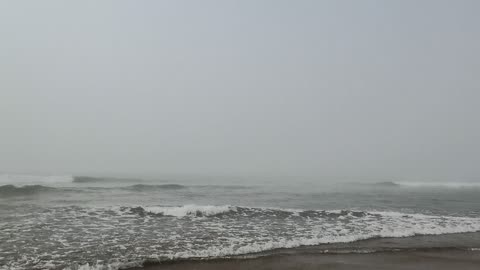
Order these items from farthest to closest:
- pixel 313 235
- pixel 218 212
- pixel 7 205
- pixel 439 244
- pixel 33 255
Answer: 1. pixel 7 205
2. pixel 218 212
3. pixel 313 235
4. pixel 439 244
5. pixel 33 255

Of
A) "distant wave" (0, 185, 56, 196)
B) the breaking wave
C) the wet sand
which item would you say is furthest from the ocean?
"distant wave" (0, 185, 56, 196)

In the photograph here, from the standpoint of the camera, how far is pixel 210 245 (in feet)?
32.7

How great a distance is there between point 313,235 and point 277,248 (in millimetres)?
2397

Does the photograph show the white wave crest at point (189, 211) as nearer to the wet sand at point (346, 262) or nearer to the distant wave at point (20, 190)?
the wet sand at point (346, 262)

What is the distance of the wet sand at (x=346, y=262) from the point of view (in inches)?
314

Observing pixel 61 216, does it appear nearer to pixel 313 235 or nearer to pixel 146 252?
pixel 146 252

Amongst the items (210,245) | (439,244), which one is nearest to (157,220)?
(210,245)

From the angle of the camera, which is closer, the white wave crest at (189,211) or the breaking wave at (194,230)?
the breaking wave at (194,230)

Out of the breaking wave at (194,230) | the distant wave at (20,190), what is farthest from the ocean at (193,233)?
the distant wave at (20,190)

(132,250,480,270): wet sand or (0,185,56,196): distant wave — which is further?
(0,185,56,196): distant wave

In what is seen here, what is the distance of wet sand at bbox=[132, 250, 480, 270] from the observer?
26.1ft

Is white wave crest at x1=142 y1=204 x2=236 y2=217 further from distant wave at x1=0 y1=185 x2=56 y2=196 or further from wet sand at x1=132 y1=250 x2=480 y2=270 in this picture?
distant wave at x1=0 y1=185 x2=56 y2=196

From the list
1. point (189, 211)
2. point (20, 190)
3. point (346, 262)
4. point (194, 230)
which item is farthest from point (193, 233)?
point (20, 190)

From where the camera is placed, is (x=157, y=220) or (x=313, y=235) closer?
(x=313, y=235)
